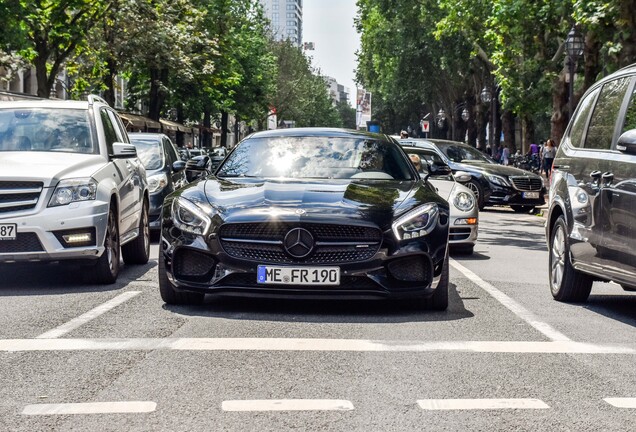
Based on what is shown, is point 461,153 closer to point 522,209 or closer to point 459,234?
point 522,209

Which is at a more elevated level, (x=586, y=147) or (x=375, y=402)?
(x=586, y=147)

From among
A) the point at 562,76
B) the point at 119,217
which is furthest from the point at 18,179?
the point at 562,76

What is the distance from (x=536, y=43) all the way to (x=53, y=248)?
29081 mm

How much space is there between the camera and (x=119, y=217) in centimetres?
1099

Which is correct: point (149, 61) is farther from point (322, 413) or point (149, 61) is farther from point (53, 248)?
point (322, 413)

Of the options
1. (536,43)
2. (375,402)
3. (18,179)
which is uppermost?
(536,43)

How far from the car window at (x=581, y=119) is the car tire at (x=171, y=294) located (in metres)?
3.48

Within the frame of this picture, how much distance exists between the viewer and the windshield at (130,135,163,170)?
17334 millimetres

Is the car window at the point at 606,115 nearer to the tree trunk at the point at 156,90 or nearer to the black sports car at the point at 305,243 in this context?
the black sports car at the point at 305,243

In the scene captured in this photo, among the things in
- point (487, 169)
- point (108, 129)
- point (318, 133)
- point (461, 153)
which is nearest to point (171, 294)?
point (318, 133)

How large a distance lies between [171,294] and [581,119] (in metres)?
3.85

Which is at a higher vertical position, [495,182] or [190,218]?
[190,218]

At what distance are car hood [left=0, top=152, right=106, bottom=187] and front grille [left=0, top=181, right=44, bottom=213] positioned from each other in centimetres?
5

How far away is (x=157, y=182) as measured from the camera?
16.8 metres
